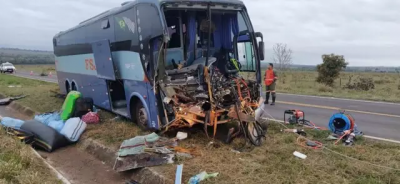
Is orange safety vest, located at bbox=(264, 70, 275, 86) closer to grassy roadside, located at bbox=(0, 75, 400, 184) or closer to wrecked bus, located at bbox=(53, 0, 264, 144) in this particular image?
wrecked bus, located at bbox=(53, 0, 264, 144)

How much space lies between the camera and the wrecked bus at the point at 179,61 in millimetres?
6797

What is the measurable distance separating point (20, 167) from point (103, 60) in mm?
4477

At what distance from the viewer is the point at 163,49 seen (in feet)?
22.0

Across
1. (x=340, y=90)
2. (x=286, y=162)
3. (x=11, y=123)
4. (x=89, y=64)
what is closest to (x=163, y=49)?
(x=286, y=162)

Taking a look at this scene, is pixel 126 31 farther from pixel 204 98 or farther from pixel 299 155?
pixel 299 155

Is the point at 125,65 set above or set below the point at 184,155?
above

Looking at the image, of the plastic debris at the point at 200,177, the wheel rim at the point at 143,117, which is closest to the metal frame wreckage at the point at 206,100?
the wheel rim at the point at 143,117

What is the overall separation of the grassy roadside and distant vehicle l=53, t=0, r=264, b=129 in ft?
3.23

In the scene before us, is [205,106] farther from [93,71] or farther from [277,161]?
[93,71]

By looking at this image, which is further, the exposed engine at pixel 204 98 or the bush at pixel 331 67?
the bush at pixel 331 67

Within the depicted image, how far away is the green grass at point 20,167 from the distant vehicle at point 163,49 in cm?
243

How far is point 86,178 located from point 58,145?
2.27 m

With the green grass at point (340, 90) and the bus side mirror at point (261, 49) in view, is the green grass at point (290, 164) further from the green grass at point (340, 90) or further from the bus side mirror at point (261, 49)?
the green grass at point (340, 90)

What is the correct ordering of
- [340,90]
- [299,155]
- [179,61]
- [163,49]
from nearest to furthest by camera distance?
1. [299,155]
2. [163,49]
3. [179,61]
4. [340,90]
